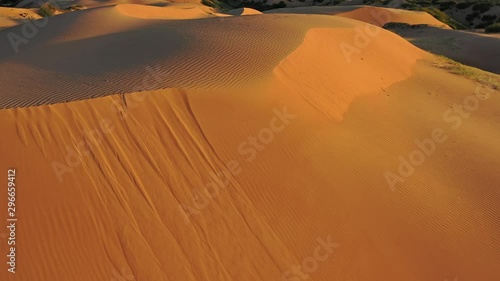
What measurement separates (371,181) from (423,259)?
1502 mm

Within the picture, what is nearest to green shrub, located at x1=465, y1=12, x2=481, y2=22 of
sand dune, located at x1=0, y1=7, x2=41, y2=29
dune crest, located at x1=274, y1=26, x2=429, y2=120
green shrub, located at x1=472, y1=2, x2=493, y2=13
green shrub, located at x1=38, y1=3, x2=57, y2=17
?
green shrub, located at x1=472, y1=2, x2=493, y2=13

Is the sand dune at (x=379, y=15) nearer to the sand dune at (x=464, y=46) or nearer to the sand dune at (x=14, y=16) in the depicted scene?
the sand dune at (x=464, y=46)

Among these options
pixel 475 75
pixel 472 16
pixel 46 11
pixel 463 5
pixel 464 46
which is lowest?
pixel 472 16

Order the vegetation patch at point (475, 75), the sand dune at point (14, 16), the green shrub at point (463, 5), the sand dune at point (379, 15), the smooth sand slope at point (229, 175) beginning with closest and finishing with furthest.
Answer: the smooth sand slope at point (229, 175) < the vegetation patch at point (475, 75) < the sand dune at point (14, 16) < the sand dune at point (379, 15) < the green shrub at point (463, 5)

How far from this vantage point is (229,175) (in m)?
6.04

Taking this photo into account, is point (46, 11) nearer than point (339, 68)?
No

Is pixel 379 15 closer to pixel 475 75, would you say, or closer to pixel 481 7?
pixel 481 7

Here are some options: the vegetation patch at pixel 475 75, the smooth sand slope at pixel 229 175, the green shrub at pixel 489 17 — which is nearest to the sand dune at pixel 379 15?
the green shrub at pixel 489 17

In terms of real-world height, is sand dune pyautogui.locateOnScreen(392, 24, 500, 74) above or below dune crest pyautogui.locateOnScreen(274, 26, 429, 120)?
below

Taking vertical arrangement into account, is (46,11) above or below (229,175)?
below

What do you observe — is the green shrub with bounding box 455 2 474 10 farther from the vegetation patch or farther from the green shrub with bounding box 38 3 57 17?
the green shrub with bounding box 38 3 57 17

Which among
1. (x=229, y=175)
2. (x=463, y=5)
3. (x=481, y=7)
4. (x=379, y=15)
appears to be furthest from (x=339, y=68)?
(x=463, y=5)

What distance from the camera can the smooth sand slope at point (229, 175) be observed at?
4953 mm

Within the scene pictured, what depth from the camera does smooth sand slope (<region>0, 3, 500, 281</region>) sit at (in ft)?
16.3
